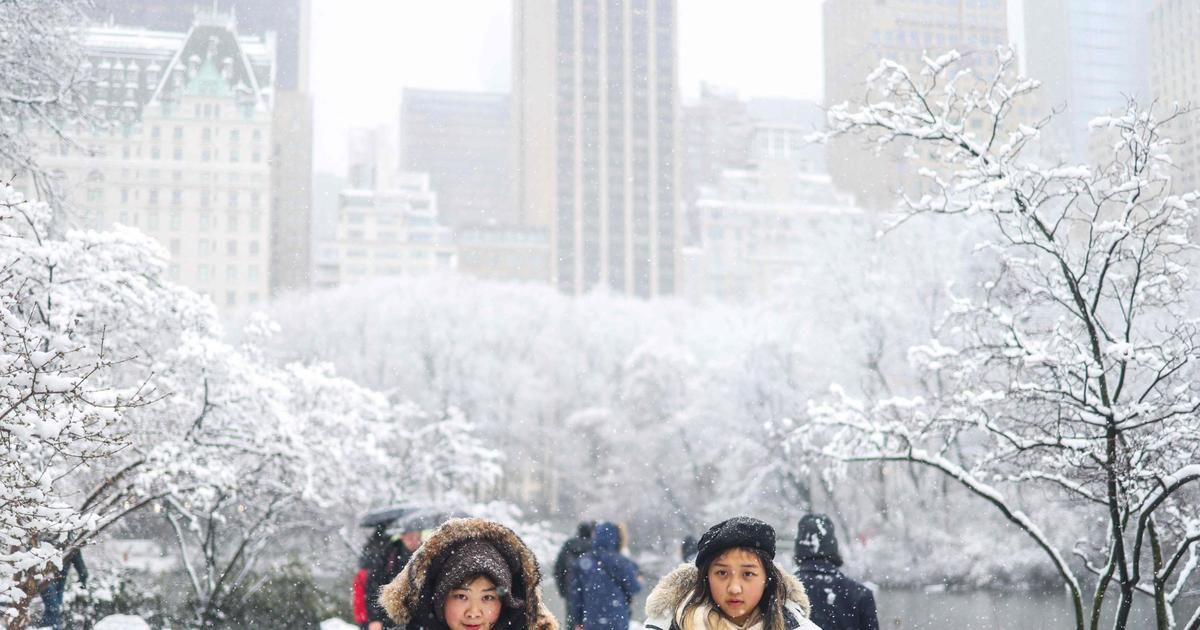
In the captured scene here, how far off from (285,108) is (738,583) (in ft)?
473

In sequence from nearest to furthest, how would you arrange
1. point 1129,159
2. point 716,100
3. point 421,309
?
point 1129,159
point 421,309
point 716,100

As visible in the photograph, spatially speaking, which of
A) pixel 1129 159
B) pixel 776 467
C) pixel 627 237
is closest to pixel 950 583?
pixel 776 467

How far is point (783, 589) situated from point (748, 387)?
33906 mm

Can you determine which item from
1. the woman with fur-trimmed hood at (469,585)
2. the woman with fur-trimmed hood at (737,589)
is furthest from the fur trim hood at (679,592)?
the woman with fur-trimmed hood at (469,585)

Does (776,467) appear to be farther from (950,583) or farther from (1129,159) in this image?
(1129,159)

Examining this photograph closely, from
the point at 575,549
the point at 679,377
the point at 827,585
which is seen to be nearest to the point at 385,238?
the point at 679,377

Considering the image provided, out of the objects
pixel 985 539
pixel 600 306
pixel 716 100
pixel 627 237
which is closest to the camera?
pixel 985 539

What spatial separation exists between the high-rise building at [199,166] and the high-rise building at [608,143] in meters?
41.4

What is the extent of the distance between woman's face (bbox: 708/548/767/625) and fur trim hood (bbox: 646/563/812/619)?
3.7 inches

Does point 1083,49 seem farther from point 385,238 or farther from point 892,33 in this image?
point 385,238

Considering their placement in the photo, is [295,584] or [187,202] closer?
[295,584]

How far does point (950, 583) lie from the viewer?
98.8 feet

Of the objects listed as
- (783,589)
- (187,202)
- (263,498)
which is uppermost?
(187,202)

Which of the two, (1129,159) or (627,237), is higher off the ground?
(627,237)
